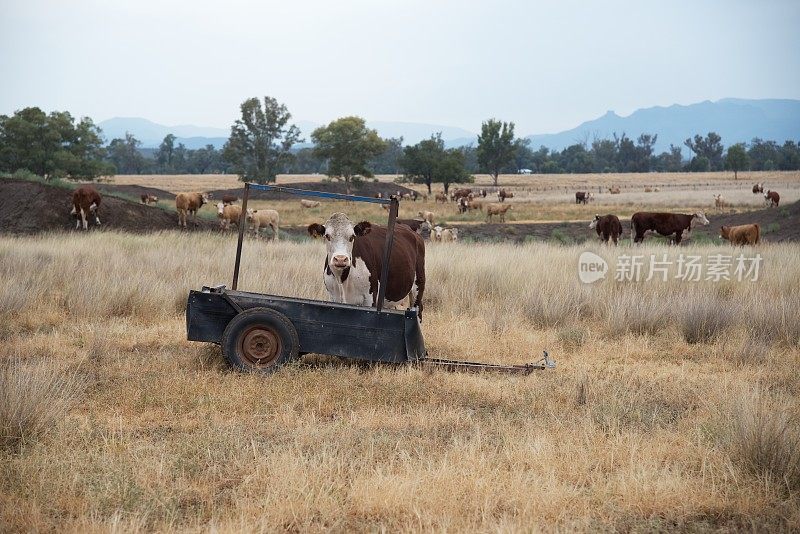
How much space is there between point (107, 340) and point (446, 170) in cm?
7413

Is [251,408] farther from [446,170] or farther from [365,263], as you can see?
[446,170]

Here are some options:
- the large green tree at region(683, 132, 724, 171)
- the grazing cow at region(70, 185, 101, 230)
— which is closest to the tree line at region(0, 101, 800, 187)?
the grazing cow at region(70, 185, 101, 230)

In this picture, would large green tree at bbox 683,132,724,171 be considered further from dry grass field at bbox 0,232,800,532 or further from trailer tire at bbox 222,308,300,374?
trailer tire at bbox 222,308,300,374

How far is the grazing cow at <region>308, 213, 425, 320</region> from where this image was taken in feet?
29.0

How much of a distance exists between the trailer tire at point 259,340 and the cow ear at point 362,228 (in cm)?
153

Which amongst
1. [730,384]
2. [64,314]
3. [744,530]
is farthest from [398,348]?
[64,314]

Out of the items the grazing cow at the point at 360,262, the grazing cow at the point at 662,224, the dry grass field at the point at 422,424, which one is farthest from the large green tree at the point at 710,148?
the grazing cow at the point at 360,262

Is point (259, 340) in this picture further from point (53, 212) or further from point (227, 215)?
point (227, 215)

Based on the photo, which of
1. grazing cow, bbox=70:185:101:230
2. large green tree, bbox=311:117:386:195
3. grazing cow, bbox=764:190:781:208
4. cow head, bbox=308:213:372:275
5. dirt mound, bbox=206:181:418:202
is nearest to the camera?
cow head, bbox=308:213:372:275

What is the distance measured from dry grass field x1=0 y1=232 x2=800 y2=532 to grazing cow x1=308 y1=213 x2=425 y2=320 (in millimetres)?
917

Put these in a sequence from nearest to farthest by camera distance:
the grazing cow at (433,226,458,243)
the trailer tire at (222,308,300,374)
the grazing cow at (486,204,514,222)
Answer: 1. the trailer tire at (222,308,300,374)
2. the grazing cow at (433,226,458,243)
3. the grazing cow at (486,204,514,222)

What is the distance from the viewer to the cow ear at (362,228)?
9.02m

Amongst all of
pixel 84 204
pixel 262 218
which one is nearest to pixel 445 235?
pixel 262 218

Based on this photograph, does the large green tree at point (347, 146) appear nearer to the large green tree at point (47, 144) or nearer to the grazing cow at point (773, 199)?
the large green tree at point (47, 144)
